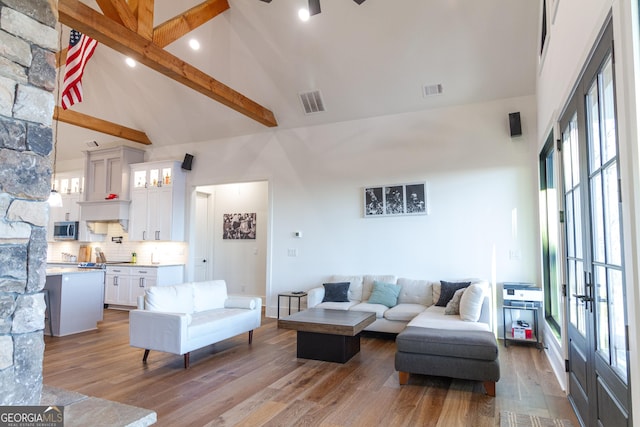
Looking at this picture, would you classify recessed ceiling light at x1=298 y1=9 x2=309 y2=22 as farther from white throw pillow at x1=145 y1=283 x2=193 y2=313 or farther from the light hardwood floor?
the light hardwood floor

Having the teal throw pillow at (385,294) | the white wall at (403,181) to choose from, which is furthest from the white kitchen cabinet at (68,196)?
the teal throw pillow at (385,294)

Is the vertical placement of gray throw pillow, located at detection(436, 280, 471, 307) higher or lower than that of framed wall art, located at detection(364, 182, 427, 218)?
lower

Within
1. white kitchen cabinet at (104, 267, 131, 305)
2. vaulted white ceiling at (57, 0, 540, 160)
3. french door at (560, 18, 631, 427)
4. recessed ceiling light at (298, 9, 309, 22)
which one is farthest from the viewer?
white kitchen cabinet at (104, 267, 131, 305)

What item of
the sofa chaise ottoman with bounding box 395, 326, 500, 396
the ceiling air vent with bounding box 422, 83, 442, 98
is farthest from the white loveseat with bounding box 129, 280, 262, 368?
the ceiling air vent with bounding box 422, 83, 442, 98

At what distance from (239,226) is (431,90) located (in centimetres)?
506

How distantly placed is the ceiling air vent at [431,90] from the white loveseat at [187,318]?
3.87 metres

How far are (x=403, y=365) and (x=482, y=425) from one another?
89 centimetres

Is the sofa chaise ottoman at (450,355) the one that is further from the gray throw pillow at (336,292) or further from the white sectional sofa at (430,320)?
the gray throw pillow at (336,292)

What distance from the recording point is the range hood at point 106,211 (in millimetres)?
8052

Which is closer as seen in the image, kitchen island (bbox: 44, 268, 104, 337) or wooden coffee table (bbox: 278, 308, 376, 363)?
wooden coffee table (bbox: 278, 308, 376, 363)

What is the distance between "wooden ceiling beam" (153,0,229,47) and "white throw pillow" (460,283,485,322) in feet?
15.1

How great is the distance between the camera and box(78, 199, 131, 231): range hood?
26.4ft

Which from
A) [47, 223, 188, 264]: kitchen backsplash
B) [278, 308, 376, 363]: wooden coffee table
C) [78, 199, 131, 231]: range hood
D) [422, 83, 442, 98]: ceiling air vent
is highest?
[422, 83, 442, 98]: ceiling air vent

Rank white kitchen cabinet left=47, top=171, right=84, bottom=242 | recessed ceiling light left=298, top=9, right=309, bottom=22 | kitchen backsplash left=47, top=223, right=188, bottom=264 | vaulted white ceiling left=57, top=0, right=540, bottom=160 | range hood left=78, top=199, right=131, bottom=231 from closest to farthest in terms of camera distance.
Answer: vaulted white ceiling left=57, top=0, right=540, bottom=160 → recessed ceiling light left=298, top=9, right=309, bottom=22 → kitchen backsplash left=47, top=223, right=188, bottom=264 → range hood left=78, top=199, right=131, bottom=231 → white kitchen cabinet left=47, top=171, right=84, bottom=242
